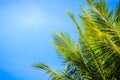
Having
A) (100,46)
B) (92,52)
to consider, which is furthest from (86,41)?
(100,46)

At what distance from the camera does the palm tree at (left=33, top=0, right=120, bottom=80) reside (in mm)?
7102

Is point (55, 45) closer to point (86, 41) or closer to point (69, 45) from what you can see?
point (69, 45)

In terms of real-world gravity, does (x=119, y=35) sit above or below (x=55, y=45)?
below

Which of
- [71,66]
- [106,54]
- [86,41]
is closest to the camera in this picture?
[106,54]

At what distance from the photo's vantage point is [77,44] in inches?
350

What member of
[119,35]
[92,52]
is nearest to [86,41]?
[92,52]

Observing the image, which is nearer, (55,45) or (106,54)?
(106,54)

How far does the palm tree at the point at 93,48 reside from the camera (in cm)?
710

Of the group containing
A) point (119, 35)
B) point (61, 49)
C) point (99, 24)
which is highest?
point (61, 49)

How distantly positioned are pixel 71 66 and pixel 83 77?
527 mm

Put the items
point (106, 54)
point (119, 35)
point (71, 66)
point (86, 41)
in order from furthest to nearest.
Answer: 1. point (71, 66)
2. point (86, 41)
3. point (106, 54)
4. point (119, 35)

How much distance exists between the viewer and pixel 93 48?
27.1ft

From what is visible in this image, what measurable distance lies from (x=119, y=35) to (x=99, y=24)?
1.78 ft

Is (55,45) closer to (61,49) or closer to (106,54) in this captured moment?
(61,49)
